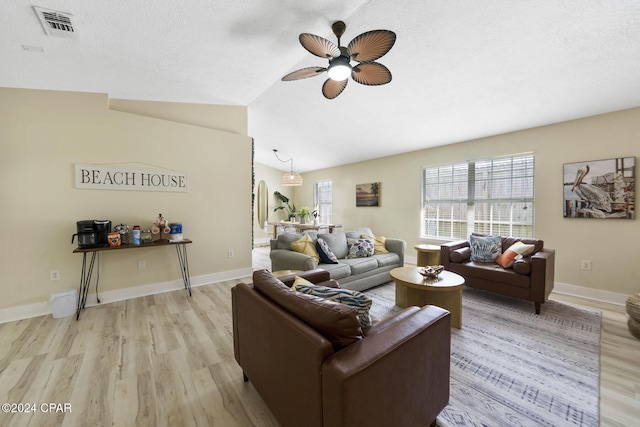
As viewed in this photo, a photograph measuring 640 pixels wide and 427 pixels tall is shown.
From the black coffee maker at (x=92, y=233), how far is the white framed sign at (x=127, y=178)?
0.48 metres

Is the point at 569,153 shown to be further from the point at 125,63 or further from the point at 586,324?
the point at 125,63

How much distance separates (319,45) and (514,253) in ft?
11.0

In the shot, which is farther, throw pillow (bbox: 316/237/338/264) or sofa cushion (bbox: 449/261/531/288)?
throw pillow (bbox: 316/237/338/264)

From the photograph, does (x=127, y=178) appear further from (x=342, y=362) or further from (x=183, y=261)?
(x=342, y=362)

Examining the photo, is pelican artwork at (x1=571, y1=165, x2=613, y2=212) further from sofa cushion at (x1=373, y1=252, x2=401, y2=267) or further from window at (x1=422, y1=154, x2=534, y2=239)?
sofa cushion at (x1=373, y1=252, x2=401, y2=267)

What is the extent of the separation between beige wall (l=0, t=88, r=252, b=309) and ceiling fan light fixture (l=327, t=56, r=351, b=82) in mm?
2707

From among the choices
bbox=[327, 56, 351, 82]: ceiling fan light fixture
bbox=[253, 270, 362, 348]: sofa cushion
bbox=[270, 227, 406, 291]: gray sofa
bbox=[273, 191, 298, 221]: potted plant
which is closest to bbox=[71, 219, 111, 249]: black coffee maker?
bbox=[270, 227, 406, 291]: gray sofa

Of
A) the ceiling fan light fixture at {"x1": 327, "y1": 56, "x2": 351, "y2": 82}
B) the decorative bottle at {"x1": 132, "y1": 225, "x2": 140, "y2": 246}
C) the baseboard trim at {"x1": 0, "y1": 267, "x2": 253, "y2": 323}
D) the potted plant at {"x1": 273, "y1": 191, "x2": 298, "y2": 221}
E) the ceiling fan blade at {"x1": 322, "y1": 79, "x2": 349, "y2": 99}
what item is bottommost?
the baseboard trim at {"x1": 0, "y1": 267, "x2": 253, "y2": 323}

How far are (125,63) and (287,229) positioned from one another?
5060 mm

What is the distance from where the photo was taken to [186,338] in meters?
2.39

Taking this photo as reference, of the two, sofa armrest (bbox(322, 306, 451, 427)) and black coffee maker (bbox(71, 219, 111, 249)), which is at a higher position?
black coffee maker (bbox(71, 219, 111, 249))

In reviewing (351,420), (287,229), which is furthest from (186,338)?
(287,229)

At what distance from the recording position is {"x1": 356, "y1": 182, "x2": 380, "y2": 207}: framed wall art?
237 inches

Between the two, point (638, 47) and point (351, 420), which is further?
point (638, 47)
